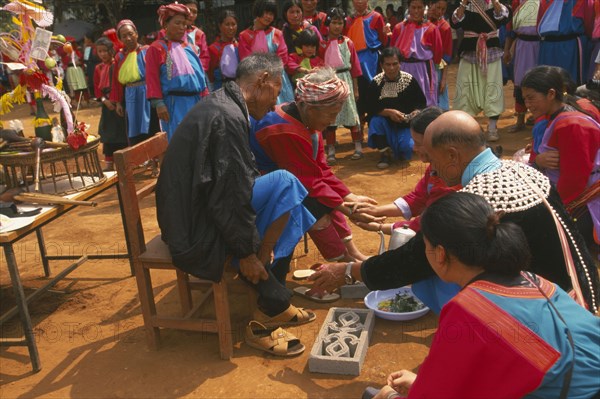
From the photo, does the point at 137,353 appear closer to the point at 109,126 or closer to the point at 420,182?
the point at 420,182

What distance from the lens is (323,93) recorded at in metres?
3.48

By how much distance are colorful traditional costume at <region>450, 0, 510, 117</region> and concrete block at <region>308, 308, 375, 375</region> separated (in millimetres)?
5243

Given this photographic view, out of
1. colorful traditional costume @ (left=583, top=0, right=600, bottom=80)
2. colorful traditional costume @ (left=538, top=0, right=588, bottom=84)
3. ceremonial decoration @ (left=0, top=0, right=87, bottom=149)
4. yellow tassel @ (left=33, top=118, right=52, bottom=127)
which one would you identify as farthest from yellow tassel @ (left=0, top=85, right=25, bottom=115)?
colorful traditional costume @ (left=538, top=0, right=588, bottom=84)

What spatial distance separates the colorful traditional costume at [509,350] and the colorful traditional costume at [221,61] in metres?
5.98

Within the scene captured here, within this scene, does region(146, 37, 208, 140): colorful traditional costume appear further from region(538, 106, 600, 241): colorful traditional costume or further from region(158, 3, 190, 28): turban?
region(538, 106, 600, 241): colorful traditional costume

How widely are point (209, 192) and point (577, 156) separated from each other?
2.55 metres

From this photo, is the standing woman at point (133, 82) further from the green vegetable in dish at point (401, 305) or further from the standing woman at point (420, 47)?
the green vegetable in dish at point (401, 305)

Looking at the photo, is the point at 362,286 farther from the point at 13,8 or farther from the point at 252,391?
the point at 13,8

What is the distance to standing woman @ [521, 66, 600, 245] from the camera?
3699 mm

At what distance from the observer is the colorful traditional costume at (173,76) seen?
5.78 m

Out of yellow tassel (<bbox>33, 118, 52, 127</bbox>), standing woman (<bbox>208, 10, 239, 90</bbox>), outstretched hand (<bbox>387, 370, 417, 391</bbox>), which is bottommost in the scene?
outstretched hand (<bbox>387, 370, 417, 391</bbox>)

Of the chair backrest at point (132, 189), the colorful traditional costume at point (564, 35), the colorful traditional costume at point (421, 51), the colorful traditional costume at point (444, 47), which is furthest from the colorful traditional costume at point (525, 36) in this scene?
the chair backrest at point (132, 189)

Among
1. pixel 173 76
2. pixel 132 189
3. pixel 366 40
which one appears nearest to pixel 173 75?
pixel 173 76

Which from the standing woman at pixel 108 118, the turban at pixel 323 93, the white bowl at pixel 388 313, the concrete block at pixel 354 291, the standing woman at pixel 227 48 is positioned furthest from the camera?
the standing woman at pixel 108 118
